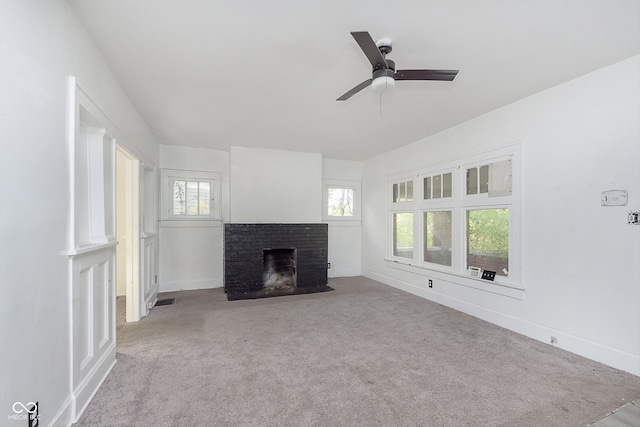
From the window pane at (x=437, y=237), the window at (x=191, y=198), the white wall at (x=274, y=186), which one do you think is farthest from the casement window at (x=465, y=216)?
the window at (x=191, y=198)

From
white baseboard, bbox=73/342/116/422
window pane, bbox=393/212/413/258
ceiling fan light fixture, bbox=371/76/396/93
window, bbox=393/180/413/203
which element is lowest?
white baseboard, bbox=73/342/116/422

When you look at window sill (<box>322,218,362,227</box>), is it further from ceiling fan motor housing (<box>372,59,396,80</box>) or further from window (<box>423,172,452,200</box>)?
ceiling fan motor housing (<box>372,59,396,80</box>)

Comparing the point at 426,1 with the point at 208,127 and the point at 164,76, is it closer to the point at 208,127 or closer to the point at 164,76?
the point at 164,76

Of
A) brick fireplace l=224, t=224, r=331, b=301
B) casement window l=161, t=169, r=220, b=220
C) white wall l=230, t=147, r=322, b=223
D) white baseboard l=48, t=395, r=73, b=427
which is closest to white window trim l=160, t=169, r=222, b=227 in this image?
casement window l=161, t=169, r=220, b=220

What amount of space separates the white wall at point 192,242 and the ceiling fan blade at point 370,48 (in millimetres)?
3972

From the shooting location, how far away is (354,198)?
6266 mm

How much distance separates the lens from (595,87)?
2.52m

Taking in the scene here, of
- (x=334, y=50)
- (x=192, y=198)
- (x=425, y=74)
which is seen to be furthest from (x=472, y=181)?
(x=192, y=198)

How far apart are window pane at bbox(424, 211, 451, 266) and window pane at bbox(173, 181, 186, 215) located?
4.15m

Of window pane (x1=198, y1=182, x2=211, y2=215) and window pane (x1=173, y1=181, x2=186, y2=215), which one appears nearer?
window pane (x1=173, y1=181, x2=186, y2=215)

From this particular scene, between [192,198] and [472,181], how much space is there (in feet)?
14.8

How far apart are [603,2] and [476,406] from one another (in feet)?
8.54

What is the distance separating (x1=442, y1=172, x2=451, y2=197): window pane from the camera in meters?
4.09

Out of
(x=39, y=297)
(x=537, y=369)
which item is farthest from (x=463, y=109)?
(x=39, y=297)
